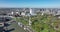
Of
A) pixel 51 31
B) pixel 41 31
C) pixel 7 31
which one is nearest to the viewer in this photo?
pixel 51 31

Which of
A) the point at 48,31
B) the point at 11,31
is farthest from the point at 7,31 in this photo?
the point at 48,31

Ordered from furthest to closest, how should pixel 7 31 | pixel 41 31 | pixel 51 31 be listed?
1. pixel 7 31
2. pixel 41 31
3. pixel 51 31

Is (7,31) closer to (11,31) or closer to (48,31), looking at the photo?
(11,31)

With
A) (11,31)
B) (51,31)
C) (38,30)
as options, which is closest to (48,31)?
(51,31)

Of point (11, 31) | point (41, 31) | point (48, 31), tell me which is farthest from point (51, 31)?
point (11, 31)

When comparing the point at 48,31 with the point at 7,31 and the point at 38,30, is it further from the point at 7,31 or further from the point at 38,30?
Result: the point at 7,31

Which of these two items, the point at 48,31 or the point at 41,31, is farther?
the point at 41,31

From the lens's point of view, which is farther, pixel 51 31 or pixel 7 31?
pixel 7 31

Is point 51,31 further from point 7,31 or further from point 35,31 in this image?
point 7,31
